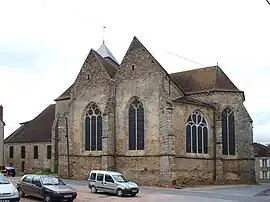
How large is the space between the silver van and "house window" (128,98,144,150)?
10124mm

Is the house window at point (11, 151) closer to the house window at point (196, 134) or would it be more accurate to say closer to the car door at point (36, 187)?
the house window at point (196, 134)

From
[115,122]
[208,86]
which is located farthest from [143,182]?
[208,86]

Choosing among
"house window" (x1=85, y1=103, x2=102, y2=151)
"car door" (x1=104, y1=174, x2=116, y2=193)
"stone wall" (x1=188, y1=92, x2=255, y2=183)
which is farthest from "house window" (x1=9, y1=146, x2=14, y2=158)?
"car door" (x1=104, y1=174, x2=116, y2=193)

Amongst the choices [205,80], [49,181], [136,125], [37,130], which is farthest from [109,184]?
[37,130]

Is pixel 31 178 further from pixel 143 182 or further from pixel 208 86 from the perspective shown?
pixel 208 86

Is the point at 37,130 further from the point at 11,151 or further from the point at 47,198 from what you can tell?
the point at 47,198

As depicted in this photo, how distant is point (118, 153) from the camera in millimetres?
40656

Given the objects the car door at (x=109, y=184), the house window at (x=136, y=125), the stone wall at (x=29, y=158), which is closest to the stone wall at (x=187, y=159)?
the house window at (x=136, y=125)

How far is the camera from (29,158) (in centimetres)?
5603

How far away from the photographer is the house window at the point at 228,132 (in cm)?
4291

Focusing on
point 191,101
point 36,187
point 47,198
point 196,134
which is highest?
point 191,101

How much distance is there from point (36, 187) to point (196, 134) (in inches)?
821

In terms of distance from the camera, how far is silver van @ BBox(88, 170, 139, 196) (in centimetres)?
2800

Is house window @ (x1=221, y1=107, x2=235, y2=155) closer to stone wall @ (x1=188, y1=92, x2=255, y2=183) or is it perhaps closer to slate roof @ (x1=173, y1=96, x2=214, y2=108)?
stone wall @ (x1=188, y1=92, x2=255, y2=183)
